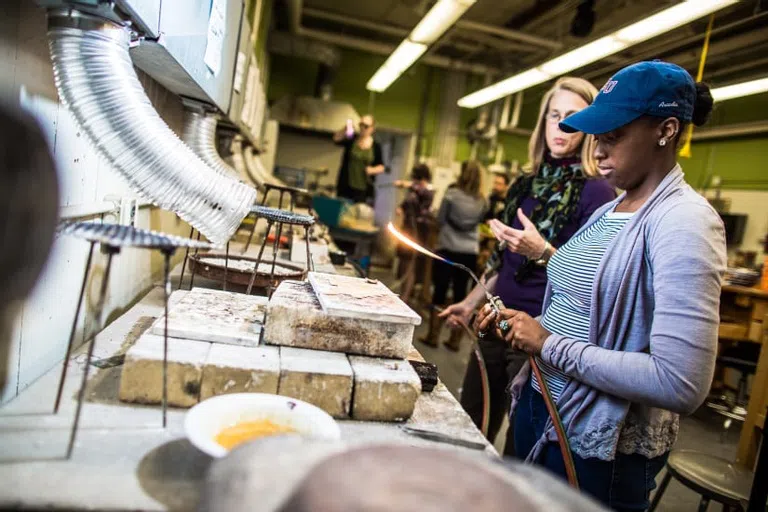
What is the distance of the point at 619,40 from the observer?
378cm

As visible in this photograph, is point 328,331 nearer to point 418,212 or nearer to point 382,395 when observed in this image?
point 382,395

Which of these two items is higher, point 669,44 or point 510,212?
point 669,44

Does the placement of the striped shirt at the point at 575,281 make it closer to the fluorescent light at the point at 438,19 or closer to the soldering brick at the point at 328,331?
the soldering brick at the point at 328,331

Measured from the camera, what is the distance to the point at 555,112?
5.68 feet

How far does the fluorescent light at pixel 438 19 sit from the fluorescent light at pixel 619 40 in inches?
43.4

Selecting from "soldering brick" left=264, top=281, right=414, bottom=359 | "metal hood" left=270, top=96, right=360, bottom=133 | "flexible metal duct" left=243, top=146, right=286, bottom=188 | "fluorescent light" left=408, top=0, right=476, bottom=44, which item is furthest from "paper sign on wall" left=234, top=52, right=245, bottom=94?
"metal hood" left=270, top=96, right=360, bottom=133

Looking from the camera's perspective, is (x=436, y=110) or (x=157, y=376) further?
(x=436, y=110)

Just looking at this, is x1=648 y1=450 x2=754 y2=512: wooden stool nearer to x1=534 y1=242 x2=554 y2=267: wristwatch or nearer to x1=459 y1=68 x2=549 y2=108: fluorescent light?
x1=534 y1=242 x2=554 y2=267: wristwatch

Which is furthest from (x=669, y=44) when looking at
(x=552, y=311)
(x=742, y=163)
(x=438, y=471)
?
(x=438, y=471)

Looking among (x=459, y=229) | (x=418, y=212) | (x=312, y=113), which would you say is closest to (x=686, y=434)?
(x=459, y=229)

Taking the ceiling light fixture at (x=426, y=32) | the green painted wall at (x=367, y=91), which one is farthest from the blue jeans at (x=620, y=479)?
the green painted wall at (x=367, y=91)

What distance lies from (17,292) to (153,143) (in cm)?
39

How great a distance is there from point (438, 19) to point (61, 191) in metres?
3.86

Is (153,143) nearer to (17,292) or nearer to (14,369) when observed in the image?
(17,292)
